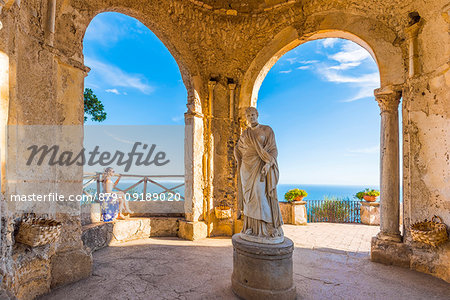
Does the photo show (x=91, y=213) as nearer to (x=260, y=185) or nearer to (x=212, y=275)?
(x=212, y=275)

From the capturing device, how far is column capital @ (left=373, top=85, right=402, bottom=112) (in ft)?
15.9

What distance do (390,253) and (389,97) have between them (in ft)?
9.41

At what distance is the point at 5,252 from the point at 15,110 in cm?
158

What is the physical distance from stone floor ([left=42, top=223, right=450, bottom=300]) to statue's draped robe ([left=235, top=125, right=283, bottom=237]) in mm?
1004

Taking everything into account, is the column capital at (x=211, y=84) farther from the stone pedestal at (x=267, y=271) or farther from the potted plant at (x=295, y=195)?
the stone pedestal at (x=267, y=271)

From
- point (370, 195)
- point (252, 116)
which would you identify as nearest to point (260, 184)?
point (252, 116)

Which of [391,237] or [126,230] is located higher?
[391,237]

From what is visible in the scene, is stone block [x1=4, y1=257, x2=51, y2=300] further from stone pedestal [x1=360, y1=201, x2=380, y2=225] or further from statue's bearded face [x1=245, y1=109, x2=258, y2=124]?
stone pedestal [x1=360, y1=201, x2=380, y2=225]

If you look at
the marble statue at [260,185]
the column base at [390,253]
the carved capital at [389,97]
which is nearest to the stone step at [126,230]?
the marble statue at [260,185]

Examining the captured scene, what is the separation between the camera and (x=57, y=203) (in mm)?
3727

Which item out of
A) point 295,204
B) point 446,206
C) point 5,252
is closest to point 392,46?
point 446,206

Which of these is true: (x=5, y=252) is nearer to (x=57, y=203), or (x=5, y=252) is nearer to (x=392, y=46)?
(x=57, y=203)

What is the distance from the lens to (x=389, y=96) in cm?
490

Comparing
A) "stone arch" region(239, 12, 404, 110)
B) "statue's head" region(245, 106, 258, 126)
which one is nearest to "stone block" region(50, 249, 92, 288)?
"statue's head" region(245, 106, 258, 126)
